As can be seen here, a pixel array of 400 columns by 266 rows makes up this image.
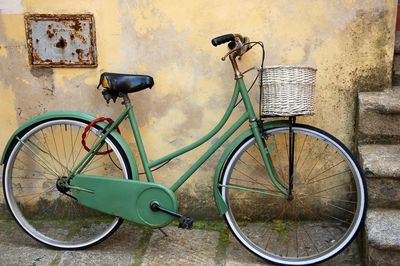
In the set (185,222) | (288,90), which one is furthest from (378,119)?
(185,222)

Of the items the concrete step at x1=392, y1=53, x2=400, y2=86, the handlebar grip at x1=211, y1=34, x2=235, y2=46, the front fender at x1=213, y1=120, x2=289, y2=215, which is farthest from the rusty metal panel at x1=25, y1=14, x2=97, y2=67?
the concrete step at x1=392, y1=53, x2=400, y2=86

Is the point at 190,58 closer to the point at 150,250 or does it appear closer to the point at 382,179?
the point at 150,250

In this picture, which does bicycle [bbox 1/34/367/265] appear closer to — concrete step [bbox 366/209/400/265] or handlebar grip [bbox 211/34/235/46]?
handlebar grip [bbox 211/34/235/46]

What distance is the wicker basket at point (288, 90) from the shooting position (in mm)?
3133

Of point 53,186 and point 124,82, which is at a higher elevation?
point 124,82

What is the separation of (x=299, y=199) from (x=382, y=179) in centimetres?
73

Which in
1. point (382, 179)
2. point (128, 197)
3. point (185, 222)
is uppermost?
point (382, 179)

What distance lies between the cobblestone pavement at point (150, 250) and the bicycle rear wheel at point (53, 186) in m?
0.12

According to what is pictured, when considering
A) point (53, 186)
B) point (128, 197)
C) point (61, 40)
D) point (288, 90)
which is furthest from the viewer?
point (53, 186)

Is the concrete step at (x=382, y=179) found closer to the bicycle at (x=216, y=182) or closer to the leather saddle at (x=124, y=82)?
the bicycle at (x=216, y=182)

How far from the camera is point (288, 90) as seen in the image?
3.14 metres

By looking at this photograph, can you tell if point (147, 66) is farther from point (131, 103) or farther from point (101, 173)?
point (101, 173)

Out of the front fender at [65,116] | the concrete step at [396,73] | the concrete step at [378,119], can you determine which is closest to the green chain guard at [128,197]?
the front fender at [65,116]

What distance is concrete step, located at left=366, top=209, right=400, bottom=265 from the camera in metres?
2.97
